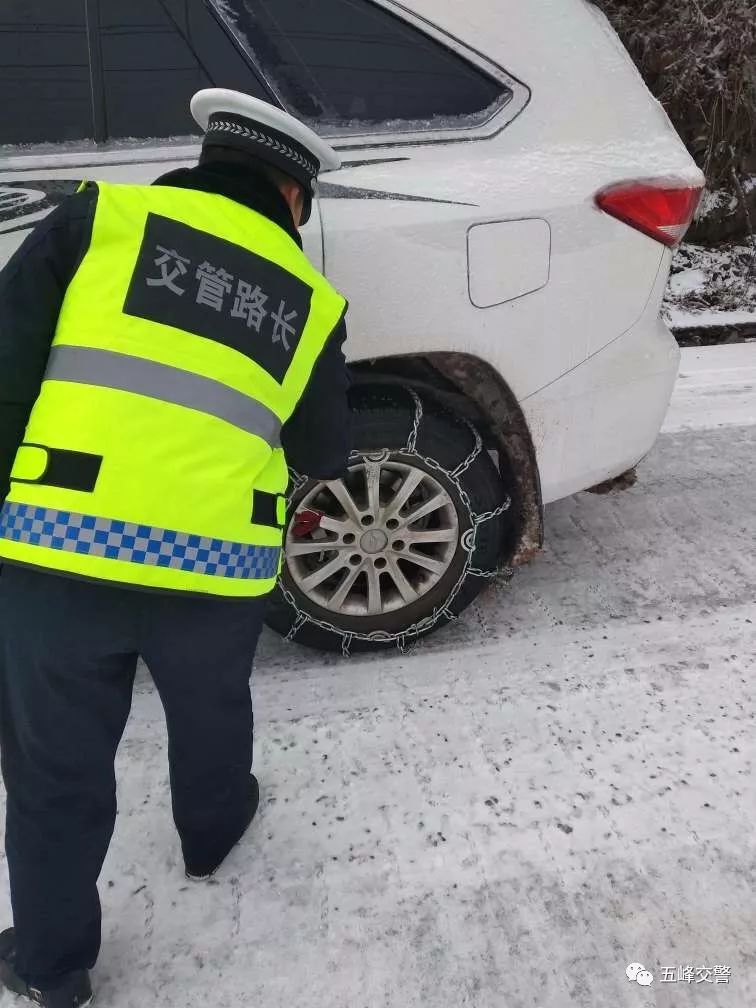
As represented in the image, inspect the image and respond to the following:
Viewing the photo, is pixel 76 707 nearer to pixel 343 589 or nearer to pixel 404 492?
pixel 343 589

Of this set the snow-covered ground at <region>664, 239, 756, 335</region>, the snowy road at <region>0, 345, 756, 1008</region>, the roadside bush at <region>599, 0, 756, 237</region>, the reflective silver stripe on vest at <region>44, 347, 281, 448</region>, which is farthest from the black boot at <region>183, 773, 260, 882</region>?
the roadside bush at <region>599, 0, 756, 237</region>

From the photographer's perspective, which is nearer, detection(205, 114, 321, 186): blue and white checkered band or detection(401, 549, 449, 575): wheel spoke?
detection(205, 114, 321, 186): blue and white checkered band

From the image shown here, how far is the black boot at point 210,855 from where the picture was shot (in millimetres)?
1818

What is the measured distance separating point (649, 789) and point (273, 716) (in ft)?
3.48

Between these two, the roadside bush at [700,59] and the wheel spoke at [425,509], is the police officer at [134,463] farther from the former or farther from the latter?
the roadside bush at [700,59]

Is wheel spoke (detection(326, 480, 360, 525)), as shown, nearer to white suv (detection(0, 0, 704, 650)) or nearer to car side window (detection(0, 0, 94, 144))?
white suv (detection(0, 0, 704, 650))

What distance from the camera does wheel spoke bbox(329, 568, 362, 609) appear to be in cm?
243

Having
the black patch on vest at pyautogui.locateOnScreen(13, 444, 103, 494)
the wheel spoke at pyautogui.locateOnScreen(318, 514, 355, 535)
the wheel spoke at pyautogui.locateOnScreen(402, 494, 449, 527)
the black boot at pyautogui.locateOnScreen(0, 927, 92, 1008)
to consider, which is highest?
the black patch on vest at pyautogui.locateOnScreen(13, 444, 103, 494)

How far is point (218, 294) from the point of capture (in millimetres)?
1383

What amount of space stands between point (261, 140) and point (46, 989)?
1676mm

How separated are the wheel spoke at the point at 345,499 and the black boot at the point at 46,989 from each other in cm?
131

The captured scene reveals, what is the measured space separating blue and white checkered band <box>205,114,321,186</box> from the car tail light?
1.09m

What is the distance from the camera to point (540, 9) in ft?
7.20

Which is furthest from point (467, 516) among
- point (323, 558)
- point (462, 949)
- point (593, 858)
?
point (462, 949)
